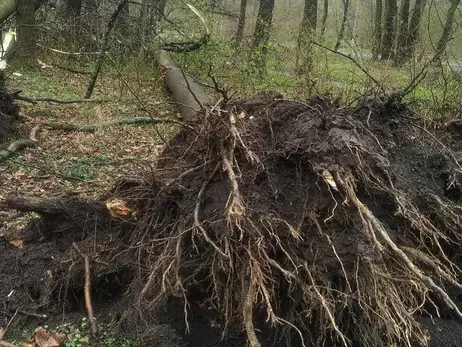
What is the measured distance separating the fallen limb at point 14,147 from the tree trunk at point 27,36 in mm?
5725

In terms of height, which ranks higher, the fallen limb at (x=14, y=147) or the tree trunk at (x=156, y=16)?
the tree trunk at (x=156, y=16)

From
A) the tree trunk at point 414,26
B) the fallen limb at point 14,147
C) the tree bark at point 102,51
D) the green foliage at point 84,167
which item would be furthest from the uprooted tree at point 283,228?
the tree trunk at point 414,26

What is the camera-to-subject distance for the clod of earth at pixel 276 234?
350 cm

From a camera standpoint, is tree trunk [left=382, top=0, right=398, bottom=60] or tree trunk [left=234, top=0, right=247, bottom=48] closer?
tree trunk [left=382, top=0, right=398, bottom=60]

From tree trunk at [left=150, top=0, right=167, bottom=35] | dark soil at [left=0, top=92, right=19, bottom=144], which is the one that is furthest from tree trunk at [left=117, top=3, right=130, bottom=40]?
dark soil at [left=0, top=92, right=19, bottom=144]

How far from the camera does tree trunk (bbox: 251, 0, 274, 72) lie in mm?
10383

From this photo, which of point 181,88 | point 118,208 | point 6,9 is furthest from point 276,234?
point 6,9

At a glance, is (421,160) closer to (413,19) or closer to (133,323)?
(133,323)

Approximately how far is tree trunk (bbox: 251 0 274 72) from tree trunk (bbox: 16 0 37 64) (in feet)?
16.8

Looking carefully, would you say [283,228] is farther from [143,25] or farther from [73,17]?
[73,17]

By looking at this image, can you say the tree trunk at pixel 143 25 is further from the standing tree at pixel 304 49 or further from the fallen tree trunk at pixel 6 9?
the standing tree at pixel 304 49

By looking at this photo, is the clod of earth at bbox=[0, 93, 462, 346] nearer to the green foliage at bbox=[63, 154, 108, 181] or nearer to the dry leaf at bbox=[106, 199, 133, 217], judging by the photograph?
the dry leaf at bbox=[106, 199, 133, 217]

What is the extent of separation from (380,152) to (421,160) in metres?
0.45

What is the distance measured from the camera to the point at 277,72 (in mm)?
10422
